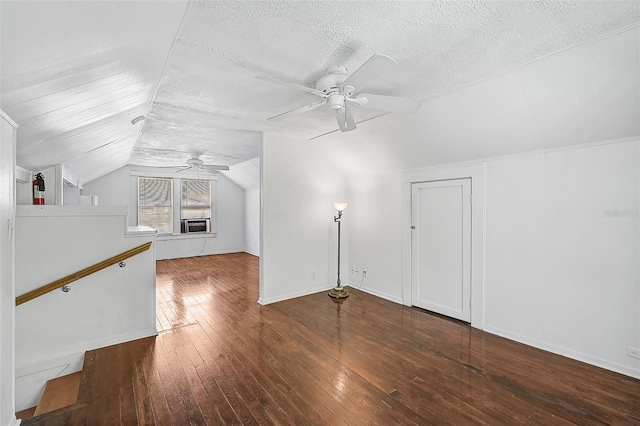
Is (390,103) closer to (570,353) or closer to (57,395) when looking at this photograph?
(570,353)

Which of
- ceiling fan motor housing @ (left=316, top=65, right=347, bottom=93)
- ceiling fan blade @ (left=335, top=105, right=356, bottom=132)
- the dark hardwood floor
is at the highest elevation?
ceiling fan motor housing @ (left=316, top=65, right=347, bottom=93)

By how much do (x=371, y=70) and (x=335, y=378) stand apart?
2458mm

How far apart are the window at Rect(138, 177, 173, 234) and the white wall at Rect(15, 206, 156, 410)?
5409 mm

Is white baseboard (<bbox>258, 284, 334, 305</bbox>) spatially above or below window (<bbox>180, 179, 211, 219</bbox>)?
below

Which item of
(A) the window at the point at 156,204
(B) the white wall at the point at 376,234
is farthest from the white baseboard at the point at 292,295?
(A) the window at the point at 156,204

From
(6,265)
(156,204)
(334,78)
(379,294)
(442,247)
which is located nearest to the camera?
(6,265)

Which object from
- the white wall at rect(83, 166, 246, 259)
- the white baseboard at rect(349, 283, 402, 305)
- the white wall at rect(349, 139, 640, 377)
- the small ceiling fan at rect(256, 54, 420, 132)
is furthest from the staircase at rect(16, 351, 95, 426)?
the white wall at rect(83, 166, 246, 259)

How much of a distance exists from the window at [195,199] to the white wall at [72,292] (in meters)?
5.56

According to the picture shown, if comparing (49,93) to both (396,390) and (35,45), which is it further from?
(396,390)

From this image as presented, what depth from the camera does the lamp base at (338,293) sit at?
189 inches

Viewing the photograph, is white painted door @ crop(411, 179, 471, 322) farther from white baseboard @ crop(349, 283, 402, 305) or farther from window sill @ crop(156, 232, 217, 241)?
window sill @ crop(156, 232, 217, 241)

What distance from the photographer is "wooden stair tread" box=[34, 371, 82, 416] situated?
101 inches

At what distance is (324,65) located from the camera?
8.11 ft

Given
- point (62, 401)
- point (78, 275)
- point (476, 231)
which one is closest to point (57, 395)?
point (62, 401)
